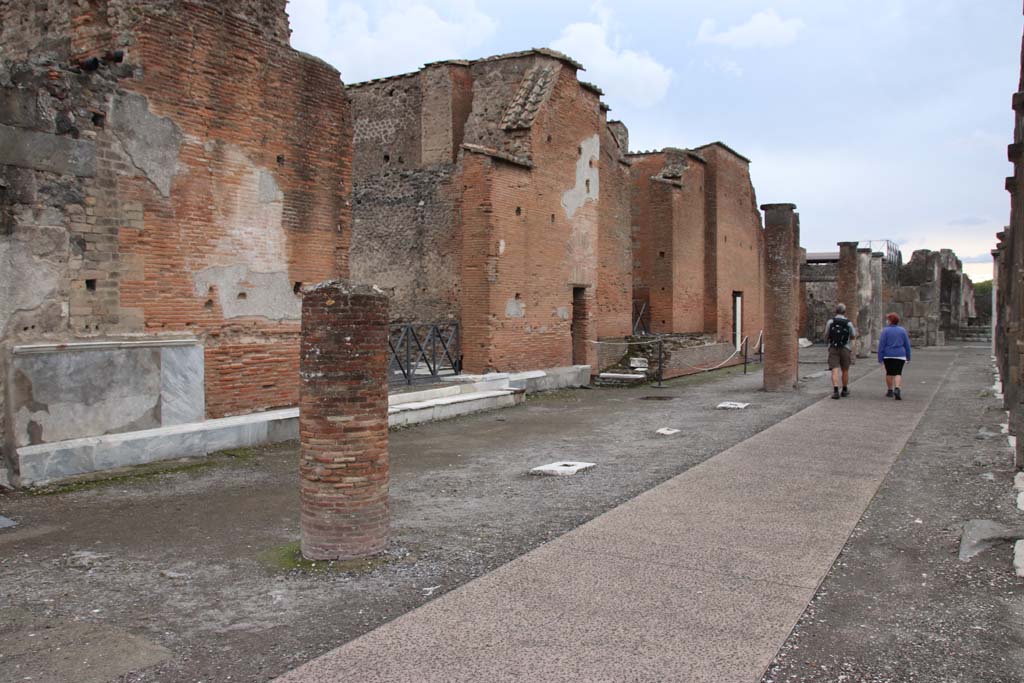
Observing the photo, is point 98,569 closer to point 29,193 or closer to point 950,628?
point 29,193

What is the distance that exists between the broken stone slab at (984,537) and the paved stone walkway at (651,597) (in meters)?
0.74

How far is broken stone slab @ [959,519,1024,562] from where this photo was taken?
521 cm

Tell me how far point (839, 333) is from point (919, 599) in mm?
10643

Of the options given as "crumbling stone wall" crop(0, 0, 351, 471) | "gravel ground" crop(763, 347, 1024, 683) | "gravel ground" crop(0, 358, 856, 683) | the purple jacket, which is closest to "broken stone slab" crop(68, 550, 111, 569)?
"gravel ground" crop(0, 358, 856, 683)

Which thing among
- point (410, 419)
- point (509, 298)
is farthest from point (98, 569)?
Answer: point (509, 298)

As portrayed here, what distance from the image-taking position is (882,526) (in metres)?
5.91

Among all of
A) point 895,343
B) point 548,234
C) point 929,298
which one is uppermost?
point 548,234

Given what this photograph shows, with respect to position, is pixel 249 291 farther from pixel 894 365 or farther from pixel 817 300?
pixel 817 300

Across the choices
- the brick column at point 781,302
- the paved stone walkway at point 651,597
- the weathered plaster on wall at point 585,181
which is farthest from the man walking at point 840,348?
the paved stone walkway at point 651,597

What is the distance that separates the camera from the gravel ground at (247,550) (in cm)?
390

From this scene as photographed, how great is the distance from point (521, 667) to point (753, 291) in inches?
988

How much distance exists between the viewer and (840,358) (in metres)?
14.3

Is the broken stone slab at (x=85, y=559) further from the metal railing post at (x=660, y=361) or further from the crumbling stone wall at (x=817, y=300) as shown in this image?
the crumbling stone wall at (x=817, y=300)

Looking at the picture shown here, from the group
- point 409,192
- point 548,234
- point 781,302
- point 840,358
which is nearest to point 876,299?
point 781,302
